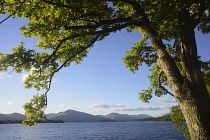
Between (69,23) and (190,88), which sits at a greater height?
(69,23)

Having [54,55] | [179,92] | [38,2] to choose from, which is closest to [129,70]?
[54,55]

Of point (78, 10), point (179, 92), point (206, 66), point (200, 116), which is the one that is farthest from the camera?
point (206, 66)

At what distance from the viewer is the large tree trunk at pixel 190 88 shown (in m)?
6.90

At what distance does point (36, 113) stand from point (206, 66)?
12.3 metres

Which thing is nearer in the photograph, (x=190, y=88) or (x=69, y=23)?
(x=190, y=88)

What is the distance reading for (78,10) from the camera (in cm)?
823

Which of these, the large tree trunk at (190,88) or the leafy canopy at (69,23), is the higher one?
the leafy canopy at (69,23)

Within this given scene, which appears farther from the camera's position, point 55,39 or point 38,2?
point 55,39

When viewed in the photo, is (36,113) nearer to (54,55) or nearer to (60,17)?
(54,55)

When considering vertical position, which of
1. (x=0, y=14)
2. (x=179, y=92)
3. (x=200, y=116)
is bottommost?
(x=200, y=116)

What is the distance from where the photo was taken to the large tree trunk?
272 inches

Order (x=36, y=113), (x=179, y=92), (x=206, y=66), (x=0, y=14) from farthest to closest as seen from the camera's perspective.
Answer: (x=206, y=66)
(x=36, y=113)
(x=0, y=14)
(x=179, y=92)

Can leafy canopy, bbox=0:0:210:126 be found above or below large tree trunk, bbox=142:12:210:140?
above

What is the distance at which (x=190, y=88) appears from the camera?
7.27m
